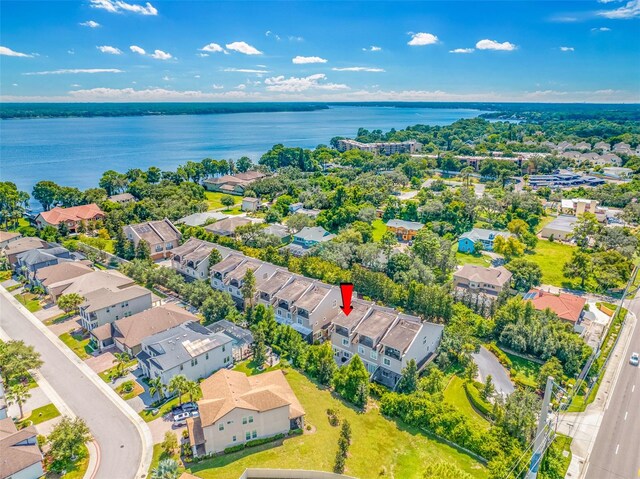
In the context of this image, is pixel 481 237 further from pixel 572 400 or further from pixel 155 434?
pixel 155 434

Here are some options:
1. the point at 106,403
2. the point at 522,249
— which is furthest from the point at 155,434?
the point at 522,249

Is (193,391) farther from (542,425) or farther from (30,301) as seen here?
(30,301)

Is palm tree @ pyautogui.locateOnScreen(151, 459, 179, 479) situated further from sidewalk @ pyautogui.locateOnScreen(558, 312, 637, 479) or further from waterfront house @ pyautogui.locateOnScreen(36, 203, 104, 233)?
waterfront house @ pyautogui.locateOnScreen(36, 203, 104, 233)

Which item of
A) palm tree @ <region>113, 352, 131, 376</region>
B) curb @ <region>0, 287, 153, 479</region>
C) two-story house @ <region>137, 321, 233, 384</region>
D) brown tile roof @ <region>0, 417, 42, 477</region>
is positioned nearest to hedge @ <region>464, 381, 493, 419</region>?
two-story house @ <region>137, 321, 233, 384</region>

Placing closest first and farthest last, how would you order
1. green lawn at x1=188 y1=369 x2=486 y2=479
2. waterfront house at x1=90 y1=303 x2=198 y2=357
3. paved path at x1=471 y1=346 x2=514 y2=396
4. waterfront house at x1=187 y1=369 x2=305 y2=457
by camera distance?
green lawn at x1=188 y1=369 x2=486 y2=479
waterfront house at x1=187 y1=369 x2=305 y2=457
paved path at x1=471 y1=346 x2=514 y2=396
waterfront house at x1=90 y1=303 x2=198 y2=357

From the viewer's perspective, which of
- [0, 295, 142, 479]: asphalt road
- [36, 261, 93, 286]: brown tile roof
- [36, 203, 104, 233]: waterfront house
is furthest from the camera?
[36, 203, 104, 233]: waterfront house

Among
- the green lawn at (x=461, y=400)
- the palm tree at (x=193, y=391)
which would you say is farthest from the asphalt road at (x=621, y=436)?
the palm tree at (x=193, y=391)
